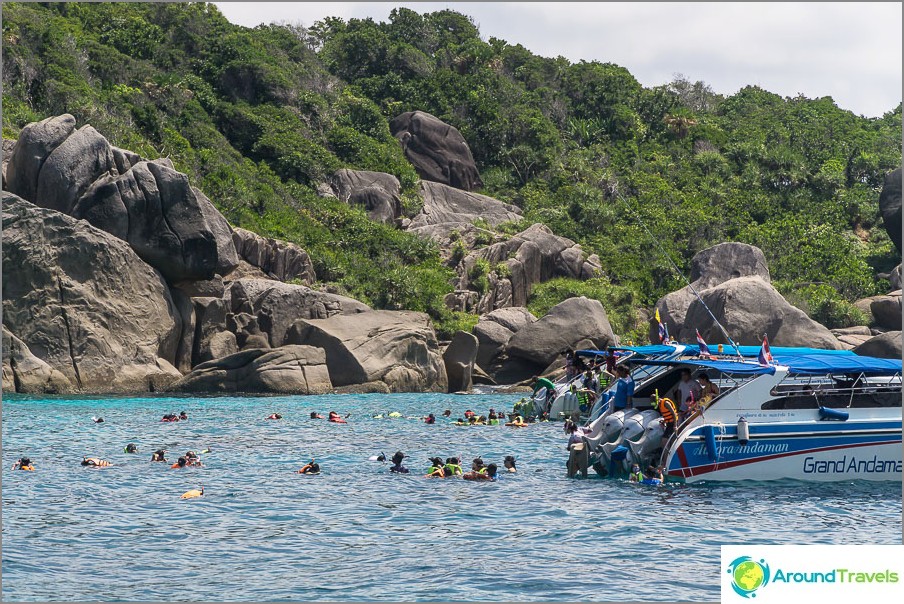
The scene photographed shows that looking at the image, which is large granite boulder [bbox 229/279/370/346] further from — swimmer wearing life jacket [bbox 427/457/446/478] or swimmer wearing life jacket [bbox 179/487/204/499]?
swimmer wearing life jacket [bbox 179/487/204/499]

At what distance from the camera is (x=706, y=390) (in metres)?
21.1

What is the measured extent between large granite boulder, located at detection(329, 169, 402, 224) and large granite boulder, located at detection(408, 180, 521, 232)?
2.00m

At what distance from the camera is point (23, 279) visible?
1693 inches

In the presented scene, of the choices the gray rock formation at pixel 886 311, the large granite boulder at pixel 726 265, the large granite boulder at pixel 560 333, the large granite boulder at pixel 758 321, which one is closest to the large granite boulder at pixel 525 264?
the large granite boulder at pixel 726 265

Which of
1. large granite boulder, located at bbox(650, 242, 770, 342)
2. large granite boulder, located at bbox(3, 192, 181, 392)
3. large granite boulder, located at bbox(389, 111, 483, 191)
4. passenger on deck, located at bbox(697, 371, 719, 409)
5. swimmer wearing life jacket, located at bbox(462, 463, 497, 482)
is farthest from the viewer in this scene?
large granite boulder, located at bbox(389, 111, 483, 191)

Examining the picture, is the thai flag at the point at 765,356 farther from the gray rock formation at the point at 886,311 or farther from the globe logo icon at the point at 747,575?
the gray rock formation at the point at 886,311

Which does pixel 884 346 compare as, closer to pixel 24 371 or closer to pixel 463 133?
pixel 24 371

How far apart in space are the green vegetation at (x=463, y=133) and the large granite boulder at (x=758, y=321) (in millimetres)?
12833

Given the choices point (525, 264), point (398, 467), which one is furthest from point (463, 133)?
point (398, 467)

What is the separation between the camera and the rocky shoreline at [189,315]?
43281mm

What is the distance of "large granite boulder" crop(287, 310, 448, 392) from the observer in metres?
47.1

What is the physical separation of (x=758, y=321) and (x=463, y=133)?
1725 inches

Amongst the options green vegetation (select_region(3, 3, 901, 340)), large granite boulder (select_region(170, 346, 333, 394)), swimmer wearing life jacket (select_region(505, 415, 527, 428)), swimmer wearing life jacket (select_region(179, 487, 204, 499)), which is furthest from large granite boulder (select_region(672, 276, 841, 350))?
swimmer wearing life jacket (select_region(179, 487, 204, 499))

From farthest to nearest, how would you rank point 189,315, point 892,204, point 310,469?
point 892,204, point 189,315, point 310,469
